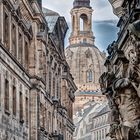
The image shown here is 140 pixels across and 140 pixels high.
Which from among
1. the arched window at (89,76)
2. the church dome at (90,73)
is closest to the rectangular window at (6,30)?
the church dome at (90,73)

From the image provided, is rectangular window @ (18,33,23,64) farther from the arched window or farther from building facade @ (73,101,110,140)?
the arched window

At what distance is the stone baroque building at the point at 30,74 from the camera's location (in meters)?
41.7

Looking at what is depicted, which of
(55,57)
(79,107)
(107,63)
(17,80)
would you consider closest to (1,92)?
(17,80)

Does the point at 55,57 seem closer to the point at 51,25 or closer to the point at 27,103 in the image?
the point at 51,25

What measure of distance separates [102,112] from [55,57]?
86.0 metres

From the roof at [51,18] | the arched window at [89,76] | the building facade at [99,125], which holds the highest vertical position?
the arched window at [89,76]

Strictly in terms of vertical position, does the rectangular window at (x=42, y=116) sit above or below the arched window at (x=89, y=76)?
below

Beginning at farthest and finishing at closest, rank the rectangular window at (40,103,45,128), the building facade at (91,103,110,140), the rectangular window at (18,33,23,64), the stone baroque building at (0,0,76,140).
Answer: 1. the building facade at (91,103,110,140)
2. the rectangular window at (40,103,45,128)
3. the rectangular window at (18,33,23,64)
4. the stone baroque building at (0,0,76,140)

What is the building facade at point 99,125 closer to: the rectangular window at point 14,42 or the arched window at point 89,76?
the arched window at point 89,76

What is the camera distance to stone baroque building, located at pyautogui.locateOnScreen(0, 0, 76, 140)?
137 feet

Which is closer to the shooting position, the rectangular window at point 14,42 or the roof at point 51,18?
the rectangular window at point 14,42

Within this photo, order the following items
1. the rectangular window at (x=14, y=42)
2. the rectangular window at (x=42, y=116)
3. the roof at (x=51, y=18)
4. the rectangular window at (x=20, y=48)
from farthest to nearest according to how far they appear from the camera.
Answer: the roof at (x=51, y=18)
the rectangular window at (x=42, y=116)
the rectangular window at (x=20, y=48)
the rectangular window at (x=14, y=42)

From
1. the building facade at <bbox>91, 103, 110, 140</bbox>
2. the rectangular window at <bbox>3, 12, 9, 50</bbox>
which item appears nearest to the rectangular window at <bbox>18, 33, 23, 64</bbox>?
the rectangular window at <bbox>3, 12, 9, 50</bbox>

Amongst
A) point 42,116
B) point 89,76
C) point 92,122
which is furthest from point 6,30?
point 89,76
